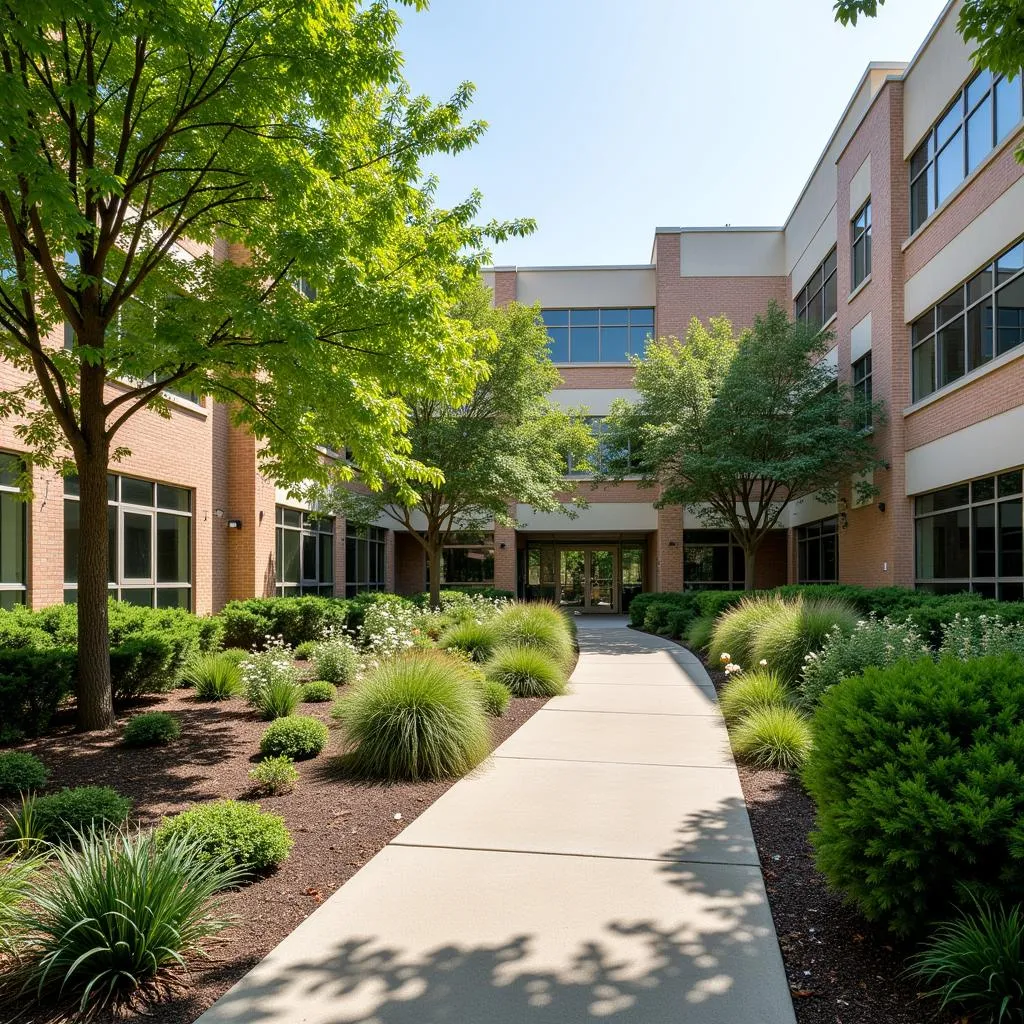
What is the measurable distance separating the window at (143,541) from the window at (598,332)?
725 inches

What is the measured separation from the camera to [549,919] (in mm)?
3840

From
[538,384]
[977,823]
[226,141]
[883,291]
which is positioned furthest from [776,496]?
[977,823]

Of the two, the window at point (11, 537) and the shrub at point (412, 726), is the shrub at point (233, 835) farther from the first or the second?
the window at point (11, 537)

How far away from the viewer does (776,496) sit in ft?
88.9

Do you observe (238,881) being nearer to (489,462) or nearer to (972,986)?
(972,986)

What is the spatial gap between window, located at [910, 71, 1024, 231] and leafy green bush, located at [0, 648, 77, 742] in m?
14.8

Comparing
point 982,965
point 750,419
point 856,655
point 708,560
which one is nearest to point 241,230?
point 856,655

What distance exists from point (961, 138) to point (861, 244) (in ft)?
17.9

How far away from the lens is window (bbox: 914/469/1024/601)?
1278cm

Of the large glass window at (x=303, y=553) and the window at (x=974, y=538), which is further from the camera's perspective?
the large glass window at (x=303, y=553)

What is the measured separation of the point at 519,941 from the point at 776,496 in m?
25.3

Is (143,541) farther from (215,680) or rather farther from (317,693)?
(317,693)

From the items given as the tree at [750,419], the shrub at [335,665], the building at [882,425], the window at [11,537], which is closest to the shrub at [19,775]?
the shrub at [335,665]

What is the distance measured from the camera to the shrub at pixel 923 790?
3.12 meters
